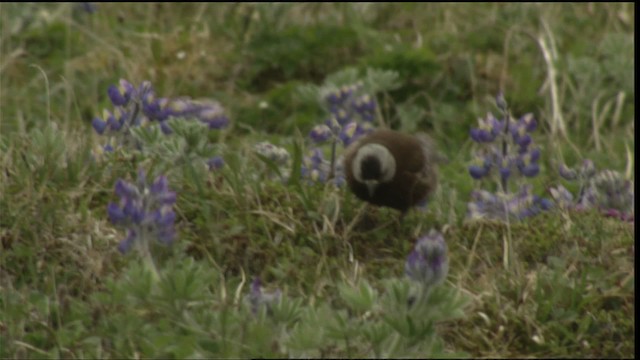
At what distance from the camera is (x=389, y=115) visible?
712 centimetres

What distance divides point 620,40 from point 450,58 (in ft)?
2.90

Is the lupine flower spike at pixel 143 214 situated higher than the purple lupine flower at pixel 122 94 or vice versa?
the lupine flower spike at pixel 143 214

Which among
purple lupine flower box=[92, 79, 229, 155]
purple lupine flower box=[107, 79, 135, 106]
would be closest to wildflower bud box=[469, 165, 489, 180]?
purple lupine flower box=[92, 79, 229, 155]

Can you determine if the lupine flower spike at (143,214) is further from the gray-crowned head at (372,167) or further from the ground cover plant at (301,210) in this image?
the gray-crowned head at (372,167)

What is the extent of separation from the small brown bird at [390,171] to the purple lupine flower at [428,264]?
1.09 m

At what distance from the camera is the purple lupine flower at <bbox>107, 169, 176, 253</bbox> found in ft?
12.4

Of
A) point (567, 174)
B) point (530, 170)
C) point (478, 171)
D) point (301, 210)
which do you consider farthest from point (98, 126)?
point (567, 174)

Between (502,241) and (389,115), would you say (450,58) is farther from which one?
(502,241)

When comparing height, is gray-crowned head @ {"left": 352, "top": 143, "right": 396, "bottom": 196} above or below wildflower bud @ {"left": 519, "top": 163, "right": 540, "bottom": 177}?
above

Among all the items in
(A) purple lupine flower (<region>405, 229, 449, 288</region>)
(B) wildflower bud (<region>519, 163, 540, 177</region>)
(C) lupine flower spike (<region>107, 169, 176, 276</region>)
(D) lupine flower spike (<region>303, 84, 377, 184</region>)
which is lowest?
(D) lupine flower spike (<region>303, 84, 377, 184</region>)

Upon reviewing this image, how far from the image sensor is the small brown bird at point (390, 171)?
4.53 meters

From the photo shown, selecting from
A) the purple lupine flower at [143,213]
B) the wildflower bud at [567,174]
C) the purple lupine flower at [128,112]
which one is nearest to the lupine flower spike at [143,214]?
the purple lupine flower at [143,213]

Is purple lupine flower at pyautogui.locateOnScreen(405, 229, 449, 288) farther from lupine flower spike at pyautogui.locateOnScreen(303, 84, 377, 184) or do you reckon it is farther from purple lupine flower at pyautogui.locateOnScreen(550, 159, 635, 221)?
lupine flower spike at pyautogui.locateOnScreen(303, 84, 377, 184)

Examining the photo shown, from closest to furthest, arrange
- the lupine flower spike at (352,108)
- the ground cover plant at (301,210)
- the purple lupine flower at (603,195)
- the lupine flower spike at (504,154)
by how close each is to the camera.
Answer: the ground cover plant at (301,210) → the purple lupine flower at (603,195) → the lupine flower spike at (504,154) → the lupine flower spike at (352,108)
